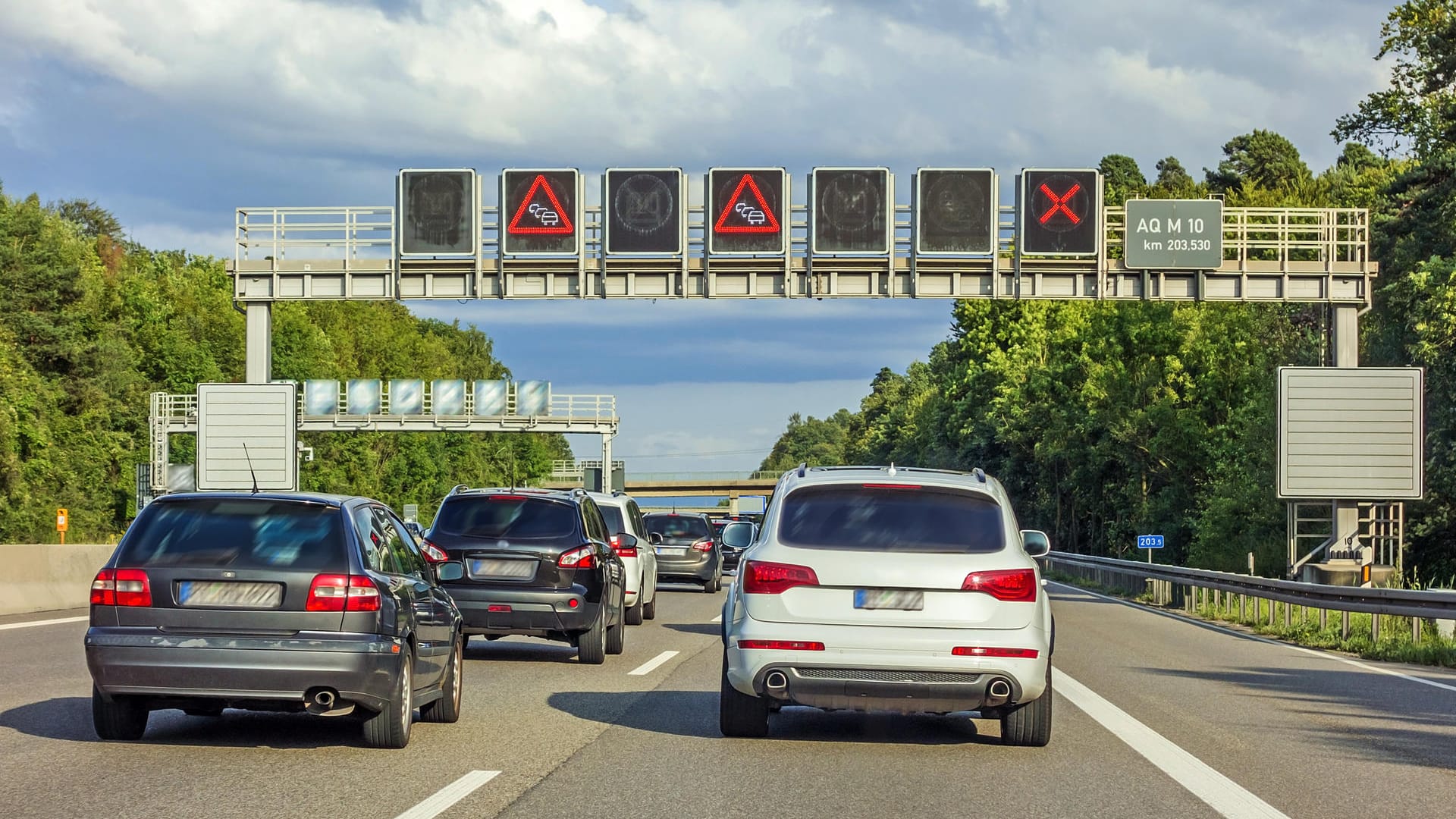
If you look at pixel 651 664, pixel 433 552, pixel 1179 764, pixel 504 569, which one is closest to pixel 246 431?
pixel 651 664

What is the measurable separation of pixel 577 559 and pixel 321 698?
20.5 ft

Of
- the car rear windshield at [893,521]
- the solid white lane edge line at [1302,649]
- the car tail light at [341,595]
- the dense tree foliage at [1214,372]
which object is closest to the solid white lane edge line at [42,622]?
the car tail light at [341,595]

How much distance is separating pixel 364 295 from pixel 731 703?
81.1 feet

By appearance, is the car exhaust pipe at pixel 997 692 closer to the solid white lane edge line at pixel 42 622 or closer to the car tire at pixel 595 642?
the car tire at pixel 595 642

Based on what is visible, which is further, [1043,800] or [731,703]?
[731,703]

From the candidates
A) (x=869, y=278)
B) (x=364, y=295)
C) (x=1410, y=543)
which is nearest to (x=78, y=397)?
(x=364, y=295)

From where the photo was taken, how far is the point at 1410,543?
39.8 m

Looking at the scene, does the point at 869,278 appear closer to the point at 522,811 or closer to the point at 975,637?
the point at 975,637

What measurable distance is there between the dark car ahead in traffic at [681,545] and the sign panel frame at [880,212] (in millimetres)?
6311

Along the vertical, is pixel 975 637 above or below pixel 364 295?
below

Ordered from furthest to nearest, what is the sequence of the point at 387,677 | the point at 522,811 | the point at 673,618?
the point at 673,618 < the point at 387,677 < the point at 522,811

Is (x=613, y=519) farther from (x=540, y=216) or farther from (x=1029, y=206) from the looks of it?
(x=1029, y=206)

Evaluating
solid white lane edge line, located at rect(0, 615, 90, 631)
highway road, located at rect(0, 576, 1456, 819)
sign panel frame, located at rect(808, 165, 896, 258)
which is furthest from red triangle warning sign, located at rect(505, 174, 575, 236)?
highway road, located at rect(0, 576, 1456, 819)

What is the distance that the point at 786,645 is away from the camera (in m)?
9.71
